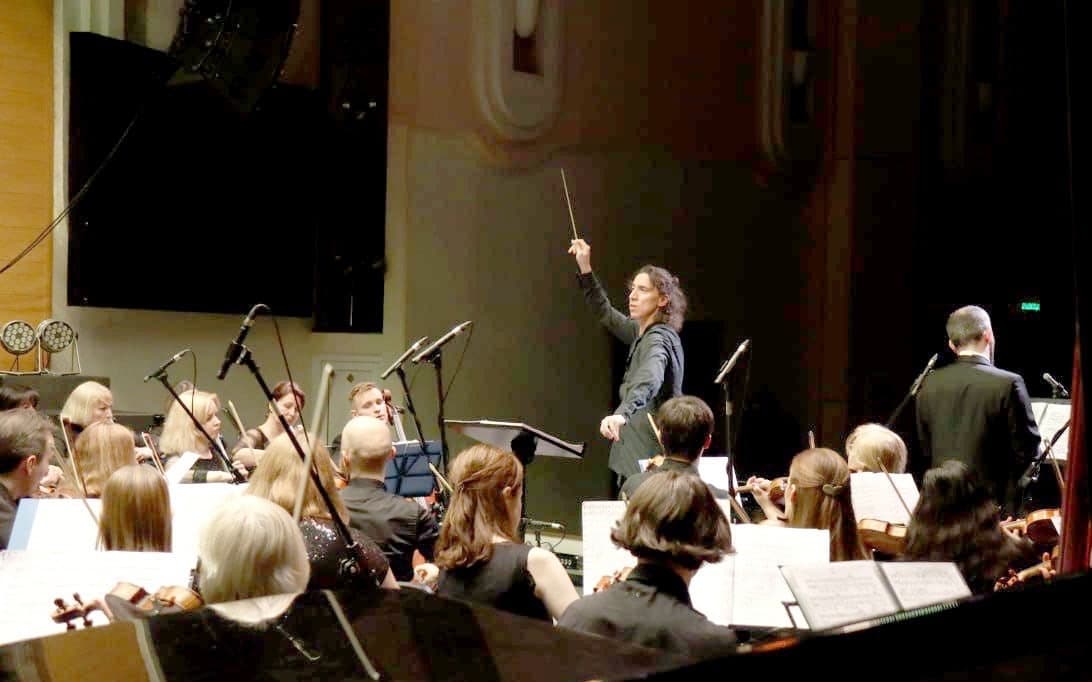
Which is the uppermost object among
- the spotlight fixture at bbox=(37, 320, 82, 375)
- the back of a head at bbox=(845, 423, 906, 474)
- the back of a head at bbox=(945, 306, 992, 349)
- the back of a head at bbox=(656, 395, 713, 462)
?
the back of a head at bbox=(945, 306, 992, 349)

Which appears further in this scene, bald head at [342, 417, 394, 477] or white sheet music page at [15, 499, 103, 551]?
bald head at [342, 417, 394, 477]

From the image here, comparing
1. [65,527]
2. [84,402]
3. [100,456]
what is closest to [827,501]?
[65,527]

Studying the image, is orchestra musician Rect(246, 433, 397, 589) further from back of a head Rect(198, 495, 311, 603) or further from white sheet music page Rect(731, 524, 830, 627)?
white sheet music page Rect(731, 524, 830, 627)

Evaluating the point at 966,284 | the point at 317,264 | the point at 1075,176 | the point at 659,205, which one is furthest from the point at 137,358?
the point at 966,284

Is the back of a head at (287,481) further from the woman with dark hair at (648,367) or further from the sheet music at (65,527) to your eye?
the woman with dark hair at (648,367)

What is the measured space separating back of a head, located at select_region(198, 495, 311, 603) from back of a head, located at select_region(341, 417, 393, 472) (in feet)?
5.42

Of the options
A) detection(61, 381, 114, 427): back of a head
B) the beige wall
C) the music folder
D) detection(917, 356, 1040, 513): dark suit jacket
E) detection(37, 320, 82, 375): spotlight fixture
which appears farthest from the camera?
the beige wall

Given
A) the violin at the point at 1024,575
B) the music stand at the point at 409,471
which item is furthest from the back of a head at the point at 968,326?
the music stand at the point at 409,471

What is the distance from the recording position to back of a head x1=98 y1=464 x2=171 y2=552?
306 centimetres

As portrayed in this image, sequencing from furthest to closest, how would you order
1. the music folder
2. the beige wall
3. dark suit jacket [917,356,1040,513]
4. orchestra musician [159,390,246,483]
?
the beige wall → orchestra musician [159,390,246,483] → the music folder → dark suit jacket [917,356,1040,513]

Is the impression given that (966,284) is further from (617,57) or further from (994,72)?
(617,57)

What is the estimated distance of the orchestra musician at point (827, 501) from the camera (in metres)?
3.32

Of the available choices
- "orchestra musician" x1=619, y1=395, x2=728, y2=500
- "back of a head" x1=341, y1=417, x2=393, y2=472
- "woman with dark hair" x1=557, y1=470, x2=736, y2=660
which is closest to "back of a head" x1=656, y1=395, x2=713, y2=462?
"orchestra musician" x1=619, y1=395, x2=728, y2=500

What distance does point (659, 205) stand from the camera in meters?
9.58
